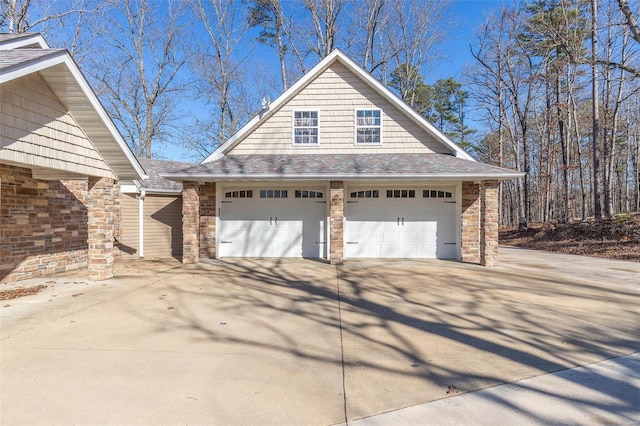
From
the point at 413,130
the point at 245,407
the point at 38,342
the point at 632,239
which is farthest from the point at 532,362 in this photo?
the point at 632,239

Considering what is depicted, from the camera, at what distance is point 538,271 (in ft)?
28.7

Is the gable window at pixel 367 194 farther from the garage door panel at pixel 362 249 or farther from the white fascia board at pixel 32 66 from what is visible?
the white fascia board at pixel 32 66

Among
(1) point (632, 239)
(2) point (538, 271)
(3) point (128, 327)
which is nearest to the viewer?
(3) point (128, 327)

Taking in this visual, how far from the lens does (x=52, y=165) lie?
5797mm

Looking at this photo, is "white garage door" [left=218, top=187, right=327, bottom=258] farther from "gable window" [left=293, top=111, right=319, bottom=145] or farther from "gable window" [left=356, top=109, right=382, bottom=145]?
"gable window" [left=356, top=109, right=382, bottom=145]

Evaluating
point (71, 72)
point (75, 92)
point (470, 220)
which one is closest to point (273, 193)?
point (75, 92)

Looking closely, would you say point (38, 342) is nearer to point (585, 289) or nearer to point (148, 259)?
point (148, 259)

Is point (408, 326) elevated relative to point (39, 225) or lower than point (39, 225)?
lower

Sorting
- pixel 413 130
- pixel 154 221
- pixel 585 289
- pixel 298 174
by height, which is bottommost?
pixel 585 289

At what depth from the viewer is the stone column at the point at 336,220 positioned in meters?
9.35

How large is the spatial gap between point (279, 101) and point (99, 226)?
A: 6.47m

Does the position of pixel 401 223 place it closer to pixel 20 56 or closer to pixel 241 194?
pixel 241 194

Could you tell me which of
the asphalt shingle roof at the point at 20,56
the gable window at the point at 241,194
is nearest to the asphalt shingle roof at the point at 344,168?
the gable window at the point at 241,194

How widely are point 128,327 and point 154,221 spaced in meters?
8.06
